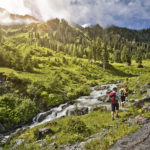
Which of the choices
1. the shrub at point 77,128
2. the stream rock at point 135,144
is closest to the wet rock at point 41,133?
the shrub at point 77,128

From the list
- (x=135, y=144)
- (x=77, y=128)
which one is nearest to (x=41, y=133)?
(x=77, y=128)

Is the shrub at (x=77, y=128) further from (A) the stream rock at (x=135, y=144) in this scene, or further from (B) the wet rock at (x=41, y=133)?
(A) the stream rock at (x=135, y=144)

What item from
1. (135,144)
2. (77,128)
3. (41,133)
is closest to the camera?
(135,144)

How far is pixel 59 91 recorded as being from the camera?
3575cm

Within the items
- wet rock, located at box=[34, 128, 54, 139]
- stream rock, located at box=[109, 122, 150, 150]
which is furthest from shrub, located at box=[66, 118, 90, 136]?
stream rock, located at box=[109, 122, 150, 150]

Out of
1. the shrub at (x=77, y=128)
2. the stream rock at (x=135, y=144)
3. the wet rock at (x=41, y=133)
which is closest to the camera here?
the stream rock at (x=135, y=144)

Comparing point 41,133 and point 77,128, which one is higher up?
point 77,128

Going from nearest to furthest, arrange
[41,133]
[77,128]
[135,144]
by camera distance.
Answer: [135,144] → [77,128] → [41,133]

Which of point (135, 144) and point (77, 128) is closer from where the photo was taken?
point (135, 144)

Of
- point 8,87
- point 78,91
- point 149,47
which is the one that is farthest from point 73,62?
point 149,47

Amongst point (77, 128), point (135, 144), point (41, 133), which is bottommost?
point (41, 133)

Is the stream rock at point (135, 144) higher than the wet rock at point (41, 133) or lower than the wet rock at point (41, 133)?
higher

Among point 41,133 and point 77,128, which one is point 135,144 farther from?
point 41,133

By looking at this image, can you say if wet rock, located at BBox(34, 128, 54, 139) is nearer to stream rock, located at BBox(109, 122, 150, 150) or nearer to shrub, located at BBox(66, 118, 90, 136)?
shrub, located at BBox(66, 118, 90, 136)
